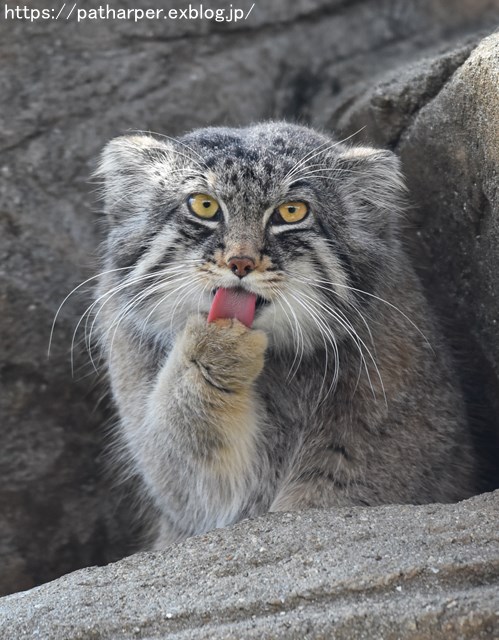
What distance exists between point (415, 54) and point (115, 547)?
3508mm

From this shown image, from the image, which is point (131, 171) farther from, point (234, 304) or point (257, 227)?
point (234, 304)

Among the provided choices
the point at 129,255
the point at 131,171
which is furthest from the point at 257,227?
the point at 131,171

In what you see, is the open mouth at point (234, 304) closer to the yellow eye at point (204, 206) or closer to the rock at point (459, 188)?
the yellow eye at point (204, 206)

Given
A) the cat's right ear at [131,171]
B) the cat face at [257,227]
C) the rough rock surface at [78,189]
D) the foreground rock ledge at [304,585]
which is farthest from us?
the rough rock surface at [78,189]

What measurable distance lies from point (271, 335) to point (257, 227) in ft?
1.51

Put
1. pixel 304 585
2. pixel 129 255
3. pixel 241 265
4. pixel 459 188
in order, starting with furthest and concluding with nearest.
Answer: pixel 459 188 → pixel 129 255 → pixel 241 265 → pixel 304 585

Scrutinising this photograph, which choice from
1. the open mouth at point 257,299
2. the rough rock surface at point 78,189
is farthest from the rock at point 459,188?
the open mouth at point 257,299

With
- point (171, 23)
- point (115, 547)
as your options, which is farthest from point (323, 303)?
point (171, 23)

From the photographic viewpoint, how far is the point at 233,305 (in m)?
3.56

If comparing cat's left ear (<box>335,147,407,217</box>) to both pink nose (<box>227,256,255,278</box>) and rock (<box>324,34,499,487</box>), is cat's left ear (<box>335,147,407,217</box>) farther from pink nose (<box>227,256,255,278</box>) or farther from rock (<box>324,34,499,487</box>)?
pink nose (<box>227,256,255,278</box>)

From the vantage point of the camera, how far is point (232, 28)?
5.86 metres

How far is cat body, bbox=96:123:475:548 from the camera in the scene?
143 inches

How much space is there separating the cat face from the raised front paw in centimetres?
12

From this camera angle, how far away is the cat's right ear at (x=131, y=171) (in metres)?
4.03
